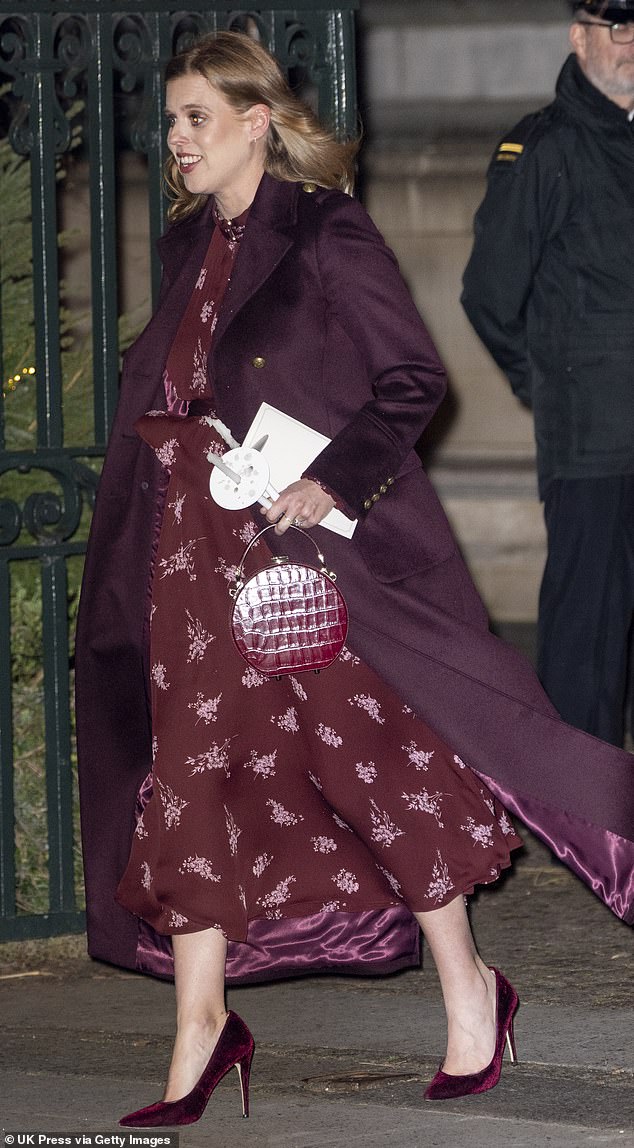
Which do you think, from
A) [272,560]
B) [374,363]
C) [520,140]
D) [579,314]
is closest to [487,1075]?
[272,560]

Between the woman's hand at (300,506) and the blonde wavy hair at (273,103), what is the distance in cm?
66

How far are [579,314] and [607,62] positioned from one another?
65 centimetres

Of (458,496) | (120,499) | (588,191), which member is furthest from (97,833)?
(458,496)

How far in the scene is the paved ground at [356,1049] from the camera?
138 inches

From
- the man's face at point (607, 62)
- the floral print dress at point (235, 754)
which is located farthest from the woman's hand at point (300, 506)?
the man's face at point (607, 62)

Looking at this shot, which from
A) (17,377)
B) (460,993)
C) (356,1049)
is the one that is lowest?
(356,1049)

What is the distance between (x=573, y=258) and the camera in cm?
496

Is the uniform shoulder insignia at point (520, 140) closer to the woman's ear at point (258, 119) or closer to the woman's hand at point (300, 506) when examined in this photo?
the woman's ear at point (258, 119)

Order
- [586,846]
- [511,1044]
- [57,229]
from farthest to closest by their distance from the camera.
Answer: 1. [57,229]
2. [511,1044]
3. [586,846]

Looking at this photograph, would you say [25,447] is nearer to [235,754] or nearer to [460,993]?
[235,754]

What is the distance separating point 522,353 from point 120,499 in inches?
65.7

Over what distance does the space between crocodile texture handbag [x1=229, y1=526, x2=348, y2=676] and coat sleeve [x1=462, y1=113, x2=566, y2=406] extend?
1704 mm

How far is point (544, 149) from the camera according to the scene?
4918mm

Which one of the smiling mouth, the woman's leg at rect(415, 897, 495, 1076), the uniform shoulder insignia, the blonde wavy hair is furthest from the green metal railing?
the woman's leg at rect(415, 897, 495, 1076)
